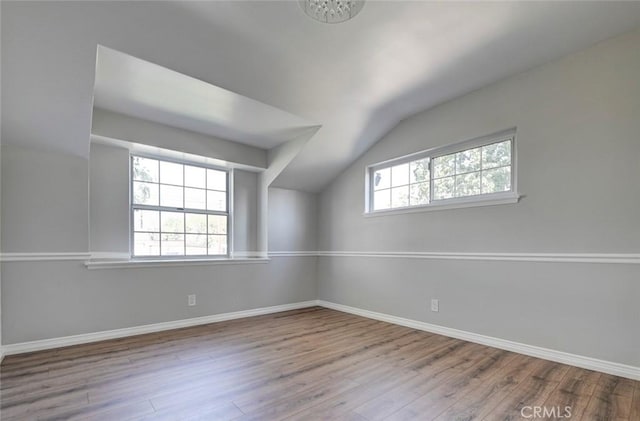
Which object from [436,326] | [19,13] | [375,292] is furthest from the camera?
[375,292]

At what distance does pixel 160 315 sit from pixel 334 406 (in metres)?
2.37

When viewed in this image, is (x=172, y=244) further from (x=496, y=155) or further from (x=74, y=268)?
(x=496, y=155)

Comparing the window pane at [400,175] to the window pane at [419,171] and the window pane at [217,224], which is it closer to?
the window pane at [419,171]

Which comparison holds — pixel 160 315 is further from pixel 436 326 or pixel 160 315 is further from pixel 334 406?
pixel 436 326

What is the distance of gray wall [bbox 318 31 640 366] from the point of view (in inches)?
86.4

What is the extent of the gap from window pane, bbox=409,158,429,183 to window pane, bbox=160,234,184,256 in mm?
2885

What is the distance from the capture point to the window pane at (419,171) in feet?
11.5

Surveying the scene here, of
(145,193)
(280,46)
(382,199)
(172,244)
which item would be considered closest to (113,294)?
(172,244)

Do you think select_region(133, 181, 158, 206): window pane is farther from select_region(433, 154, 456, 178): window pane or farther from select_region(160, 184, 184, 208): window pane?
select_region(433, 154, 456, 178): window pane

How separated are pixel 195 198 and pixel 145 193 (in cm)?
57

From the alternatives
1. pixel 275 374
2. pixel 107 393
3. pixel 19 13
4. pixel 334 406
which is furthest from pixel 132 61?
pixel 334 406

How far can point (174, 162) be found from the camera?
12.3 feet

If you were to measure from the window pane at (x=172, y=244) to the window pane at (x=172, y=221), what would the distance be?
0.24 feet

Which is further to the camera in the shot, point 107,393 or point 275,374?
point 275,374
